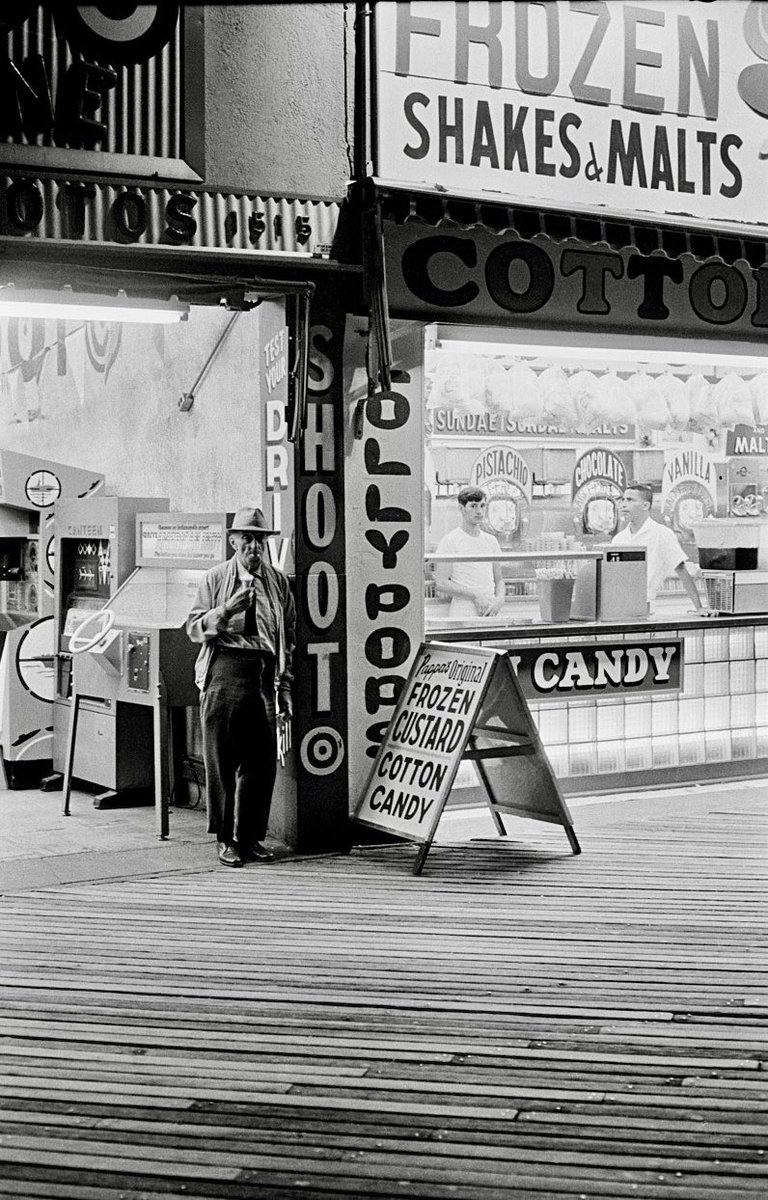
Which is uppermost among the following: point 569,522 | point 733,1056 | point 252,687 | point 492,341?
point 492,341

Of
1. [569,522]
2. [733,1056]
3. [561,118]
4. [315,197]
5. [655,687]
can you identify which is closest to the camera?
[733,1056]

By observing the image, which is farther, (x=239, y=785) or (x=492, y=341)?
(x=492, y=341)

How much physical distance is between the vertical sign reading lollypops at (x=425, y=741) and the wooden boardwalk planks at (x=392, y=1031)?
330 mm

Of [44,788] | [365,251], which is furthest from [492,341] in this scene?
[44,788]

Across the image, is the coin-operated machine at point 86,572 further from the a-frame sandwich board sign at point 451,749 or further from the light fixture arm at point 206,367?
the a-frame sandwich board sign at point 451,749

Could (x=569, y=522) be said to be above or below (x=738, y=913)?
above

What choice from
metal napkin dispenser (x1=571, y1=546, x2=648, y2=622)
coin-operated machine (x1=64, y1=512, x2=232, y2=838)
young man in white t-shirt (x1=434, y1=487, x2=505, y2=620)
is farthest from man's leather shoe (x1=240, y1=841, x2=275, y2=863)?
metal napkin dispenser (x1=571, y1=546, x2=648, y2=622)

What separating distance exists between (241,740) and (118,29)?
12.8 feet

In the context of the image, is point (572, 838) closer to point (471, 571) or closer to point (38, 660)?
point (471, 571)

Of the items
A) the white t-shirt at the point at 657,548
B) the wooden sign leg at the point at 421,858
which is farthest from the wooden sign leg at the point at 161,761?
the white t-shirt at the point at 657,548

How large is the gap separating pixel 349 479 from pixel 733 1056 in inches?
169

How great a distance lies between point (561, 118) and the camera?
28.5 feet

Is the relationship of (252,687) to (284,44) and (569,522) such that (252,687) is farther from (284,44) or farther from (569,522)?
(569,522)

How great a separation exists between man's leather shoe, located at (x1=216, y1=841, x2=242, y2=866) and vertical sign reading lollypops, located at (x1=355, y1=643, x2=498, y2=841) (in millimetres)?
762
